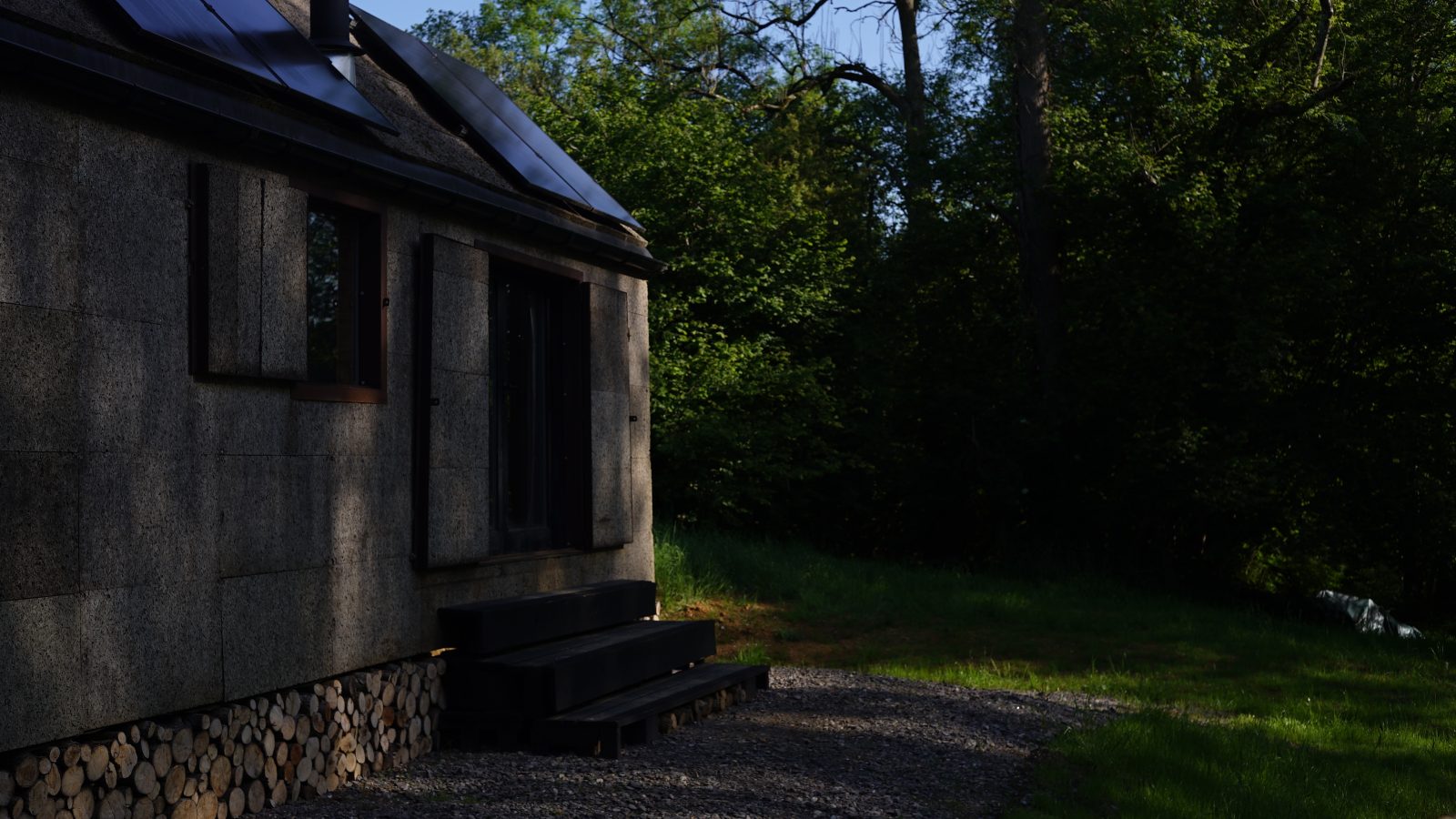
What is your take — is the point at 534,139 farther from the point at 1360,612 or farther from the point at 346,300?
the point at 1360,612

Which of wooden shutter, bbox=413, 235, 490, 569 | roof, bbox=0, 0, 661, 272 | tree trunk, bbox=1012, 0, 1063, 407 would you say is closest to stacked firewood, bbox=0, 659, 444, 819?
wooden shutter, bbox=413, 235, 490, 569

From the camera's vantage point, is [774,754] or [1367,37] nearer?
[774,754]

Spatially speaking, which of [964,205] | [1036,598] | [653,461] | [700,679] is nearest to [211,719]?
[700,679]

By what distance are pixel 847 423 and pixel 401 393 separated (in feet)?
49.6

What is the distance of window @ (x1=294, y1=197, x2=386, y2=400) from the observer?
6.77m

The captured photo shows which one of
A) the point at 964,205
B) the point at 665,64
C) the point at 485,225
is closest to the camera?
the point at 485,225

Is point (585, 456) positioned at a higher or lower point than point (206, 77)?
lower

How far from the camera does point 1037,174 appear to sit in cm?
1964

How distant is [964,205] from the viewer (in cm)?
→ 2064

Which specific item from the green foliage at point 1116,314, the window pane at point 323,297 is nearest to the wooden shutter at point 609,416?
the window pane at point 323,297

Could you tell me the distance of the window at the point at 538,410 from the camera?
8.62 m

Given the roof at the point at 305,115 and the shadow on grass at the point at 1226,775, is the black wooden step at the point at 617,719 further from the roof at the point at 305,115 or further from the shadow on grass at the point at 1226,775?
the roof at the point at 305,115

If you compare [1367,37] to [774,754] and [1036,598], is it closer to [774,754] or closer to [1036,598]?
[1036,598]

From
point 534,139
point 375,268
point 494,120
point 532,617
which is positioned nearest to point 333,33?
point 375,268
